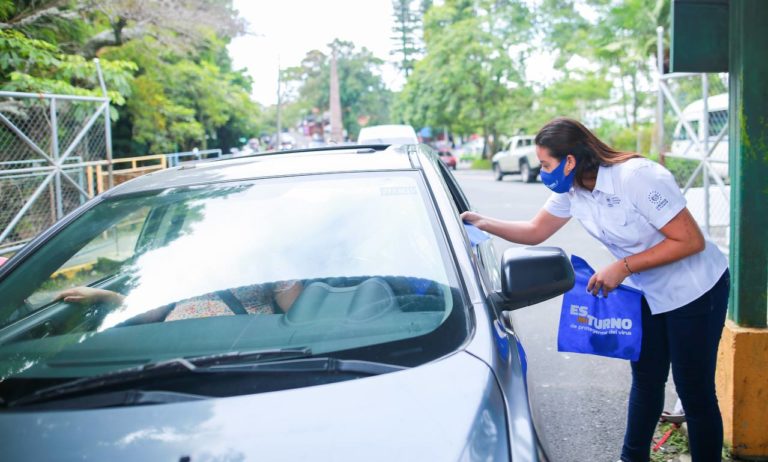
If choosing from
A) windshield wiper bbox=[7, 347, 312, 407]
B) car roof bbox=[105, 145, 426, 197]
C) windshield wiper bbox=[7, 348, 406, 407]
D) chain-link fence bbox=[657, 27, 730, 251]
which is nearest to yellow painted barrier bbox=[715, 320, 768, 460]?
car roof bbox=[105, 145, 426, 197]

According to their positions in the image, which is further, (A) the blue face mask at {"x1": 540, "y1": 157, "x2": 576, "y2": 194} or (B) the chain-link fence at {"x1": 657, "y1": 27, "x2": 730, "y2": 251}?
(B) the chain-link fence at {"x1": 657, "y1": 27, "x2": 730, "y2": 251}

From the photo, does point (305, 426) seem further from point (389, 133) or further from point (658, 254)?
point (389, 133)

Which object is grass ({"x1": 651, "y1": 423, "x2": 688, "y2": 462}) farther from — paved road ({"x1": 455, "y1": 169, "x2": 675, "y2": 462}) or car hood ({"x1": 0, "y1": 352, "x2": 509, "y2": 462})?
car hood ({"x1": 0, "y1": 352, "x2": 509, "y2": 462})

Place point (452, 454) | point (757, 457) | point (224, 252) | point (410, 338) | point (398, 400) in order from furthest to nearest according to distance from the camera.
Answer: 1. point (757, 457)
2. point (224, 252)
3. point (410, 338)
4. point (398, 400)
5. point (452, 454)

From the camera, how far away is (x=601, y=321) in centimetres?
310

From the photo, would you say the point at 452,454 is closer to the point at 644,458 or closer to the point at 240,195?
the point at 240,195

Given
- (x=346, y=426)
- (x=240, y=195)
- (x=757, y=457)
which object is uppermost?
(x=240, y=195)

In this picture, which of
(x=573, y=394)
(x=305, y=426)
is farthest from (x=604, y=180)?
(x=573, y=394)

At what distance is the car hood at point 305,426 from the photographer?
171cm

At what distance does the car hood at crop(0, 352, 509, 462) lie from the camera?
1710 millimetres

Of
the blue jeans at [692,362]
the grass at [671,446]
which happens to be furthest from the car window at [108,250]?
the grass at [671,446]

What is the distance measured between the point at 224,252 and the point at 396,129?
52.7ft

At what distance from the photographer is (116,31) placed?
15.1 meters

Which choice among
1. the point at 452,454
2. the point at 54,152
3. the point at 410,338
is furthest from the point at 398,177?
the point at 54,152
